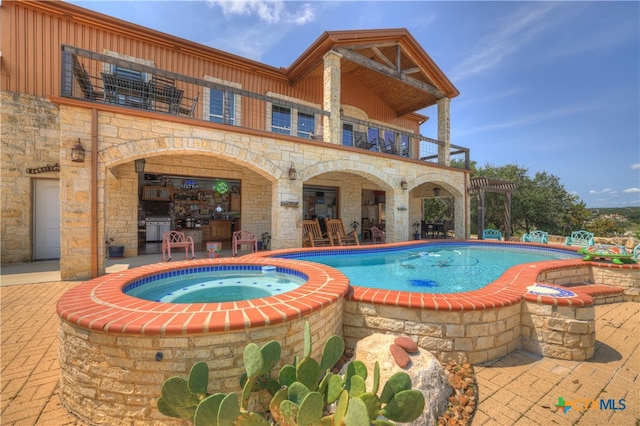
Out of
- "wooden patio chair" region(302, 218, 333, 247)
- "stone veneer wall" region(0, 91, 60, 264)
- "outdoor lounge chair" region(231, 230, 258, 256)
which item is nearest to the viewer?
"stone veneer wall" region(0, 91, 60, 264)

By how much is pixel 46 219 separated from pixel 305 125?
9245 millimetres

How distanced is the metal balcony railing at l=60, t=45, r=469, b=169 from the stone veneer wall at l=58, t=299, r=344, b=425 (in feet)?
18.8

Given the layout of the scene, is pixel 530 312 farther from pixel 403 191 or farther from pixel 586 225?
pixel 586 225

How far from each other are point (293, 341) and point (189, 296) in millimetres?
2135

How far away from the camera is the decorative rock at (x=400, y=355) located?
82.9 inches

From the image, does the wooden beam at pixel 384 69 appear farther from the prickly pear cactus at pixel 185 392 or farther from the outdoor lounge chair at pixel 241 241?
the prickly pear cactus at pixel 185 392

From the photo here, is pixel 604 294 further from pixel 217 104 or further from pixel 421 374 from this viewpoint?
pixel 217 104

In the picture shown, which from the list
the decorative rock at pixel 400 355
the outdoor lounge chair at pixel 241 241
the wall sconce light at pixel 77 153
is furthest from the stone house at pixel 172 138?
the decorative rock at pixel 400 355

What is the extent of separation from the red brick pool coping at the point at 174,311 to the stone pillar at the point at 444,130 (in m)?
10.8

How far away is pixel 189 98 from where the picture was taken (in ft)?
26.8

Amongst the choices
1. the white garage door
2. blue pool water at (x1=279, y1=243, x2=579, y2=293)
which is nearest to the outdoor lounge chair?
blue pool water at (x1=279, y1=243, x2=579, y2=293)

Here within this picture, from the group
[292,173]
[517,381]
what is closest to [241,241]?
[292,173]

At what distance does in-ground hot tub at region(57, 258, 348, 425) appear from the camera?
6.04ft

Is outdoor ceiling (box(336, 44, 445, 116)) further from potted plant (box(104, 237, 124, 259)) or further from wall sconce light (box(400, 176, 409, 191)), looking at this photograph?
potted plant (box(104, 237, 124, 259))
